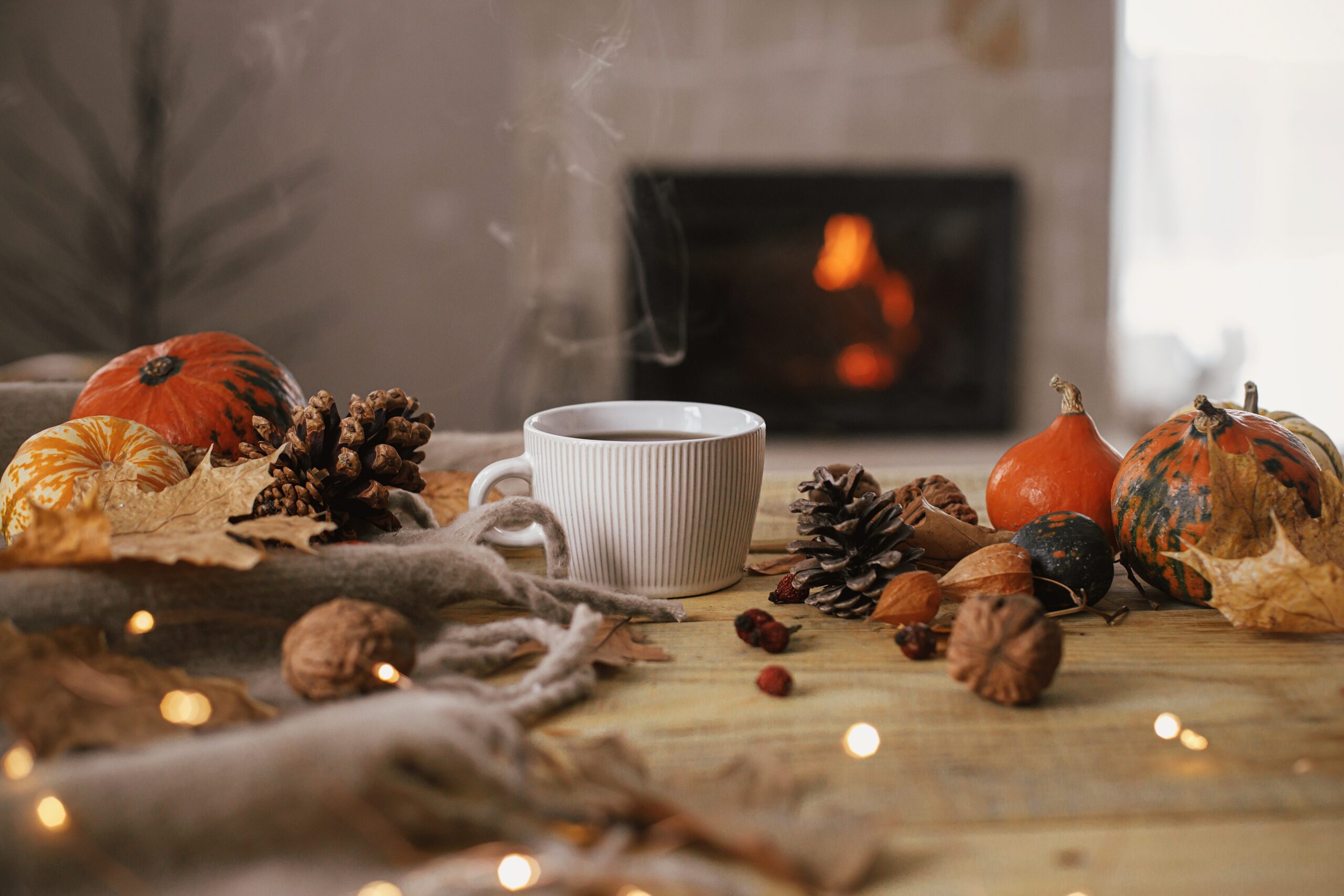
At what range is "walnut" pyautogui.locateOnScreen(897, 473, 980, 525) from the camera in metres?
0.71

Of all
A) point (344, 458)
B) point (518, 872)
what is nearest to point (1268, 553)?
point (518, 872)

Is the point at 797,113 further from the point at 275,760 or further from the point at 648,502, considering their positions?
the point at 275,760

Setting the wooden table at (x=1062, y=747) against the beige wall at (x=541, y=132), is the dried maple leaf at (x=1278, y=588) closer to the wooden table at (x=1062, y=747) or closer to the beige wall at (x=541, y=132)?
the wooden table at (x=1062, y=747)

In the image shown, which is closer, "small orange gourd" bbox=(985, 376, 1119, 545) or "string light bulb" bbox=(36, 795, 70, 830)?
"string light bulb" bbox=(36, 795, 70, 830)

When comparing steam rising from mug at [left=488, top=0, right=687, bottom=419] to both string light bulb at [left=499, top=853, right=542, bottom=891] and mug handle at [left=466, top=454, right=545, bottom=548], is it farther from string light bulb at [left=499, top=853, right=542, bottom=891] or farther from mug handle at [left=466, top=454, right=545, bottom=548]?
string light bulb at [left=499, top=853, right=542, bottom=891]

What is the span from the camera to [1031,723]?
461 mm

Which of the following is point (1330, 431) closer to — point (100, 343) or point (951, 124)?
point (951, 124)

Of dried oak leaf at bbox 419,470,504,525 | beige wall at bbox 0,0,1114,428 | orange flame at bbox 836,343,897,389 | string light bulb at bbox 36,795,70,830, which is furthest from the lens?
orange flame at bbox 836,343,897,389

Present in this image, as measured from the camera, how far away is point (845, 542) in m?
0.63

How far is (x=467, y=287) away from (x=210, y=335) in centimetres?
221

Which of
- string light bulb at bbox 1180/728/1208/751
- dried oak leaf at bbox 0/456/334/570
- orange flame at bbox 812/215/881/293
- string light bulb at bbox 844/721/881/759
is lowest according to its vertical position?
string light bulb at bbox 1180/728/1208/751

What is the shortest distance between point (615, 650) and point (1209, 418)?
0.39 metres

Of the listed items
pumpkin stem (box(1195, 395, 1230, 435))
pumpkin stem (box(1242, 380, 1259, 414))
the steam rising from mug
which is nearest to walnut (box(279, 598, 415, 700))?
pumpkin stem (box(1195, 395, 1230, 435))

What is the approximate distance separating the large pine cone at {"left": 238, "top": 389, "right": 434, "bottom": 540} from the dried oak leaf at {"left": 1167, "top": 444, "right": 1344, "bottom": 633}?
49 cm
